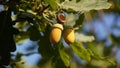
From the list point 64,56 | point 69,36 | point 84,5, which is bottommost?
point 64,56

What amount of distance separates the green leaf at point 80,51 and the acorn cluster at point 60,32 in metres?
0.11

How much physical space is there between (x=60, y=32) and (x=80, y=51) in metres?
0.17

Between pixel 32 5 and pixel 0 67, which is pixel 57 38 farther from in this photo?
pixel 0 67

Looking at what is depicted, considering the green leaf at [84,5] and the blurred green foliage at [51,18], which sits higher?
the green leaf at [84,5]

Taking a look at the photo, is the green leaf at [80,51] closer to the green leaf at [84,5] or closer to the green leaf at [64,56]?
the green leaf at [64,56]

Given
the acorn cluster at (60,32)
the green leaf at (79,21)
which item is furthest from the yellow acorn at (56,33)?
the green leaf at (79,21)

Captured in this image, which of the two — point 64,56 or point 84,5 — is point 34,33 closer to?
point 64,56

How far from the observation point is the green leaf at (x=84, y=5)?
1.67 m

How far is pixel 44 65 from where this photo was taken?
4121 mm

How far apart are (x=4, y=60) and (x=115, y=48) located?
2.00 metres

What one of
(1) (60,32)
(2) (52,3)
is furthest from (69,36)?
(2) (52,3)

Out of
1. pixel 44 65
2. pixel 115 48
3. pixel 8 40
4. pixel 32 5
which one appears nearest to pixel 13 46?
pixel 8 40

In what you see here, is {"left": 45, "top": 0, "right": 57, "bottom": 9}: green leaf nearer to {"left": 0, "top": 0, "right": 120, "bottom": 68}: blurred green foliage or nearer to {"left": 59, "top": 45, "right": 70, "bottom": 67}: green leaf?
{"left": 0, "top": 0, "right": 120, "bottom": 68}: blurred green foliage

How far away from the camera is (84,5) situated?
1688 mm
